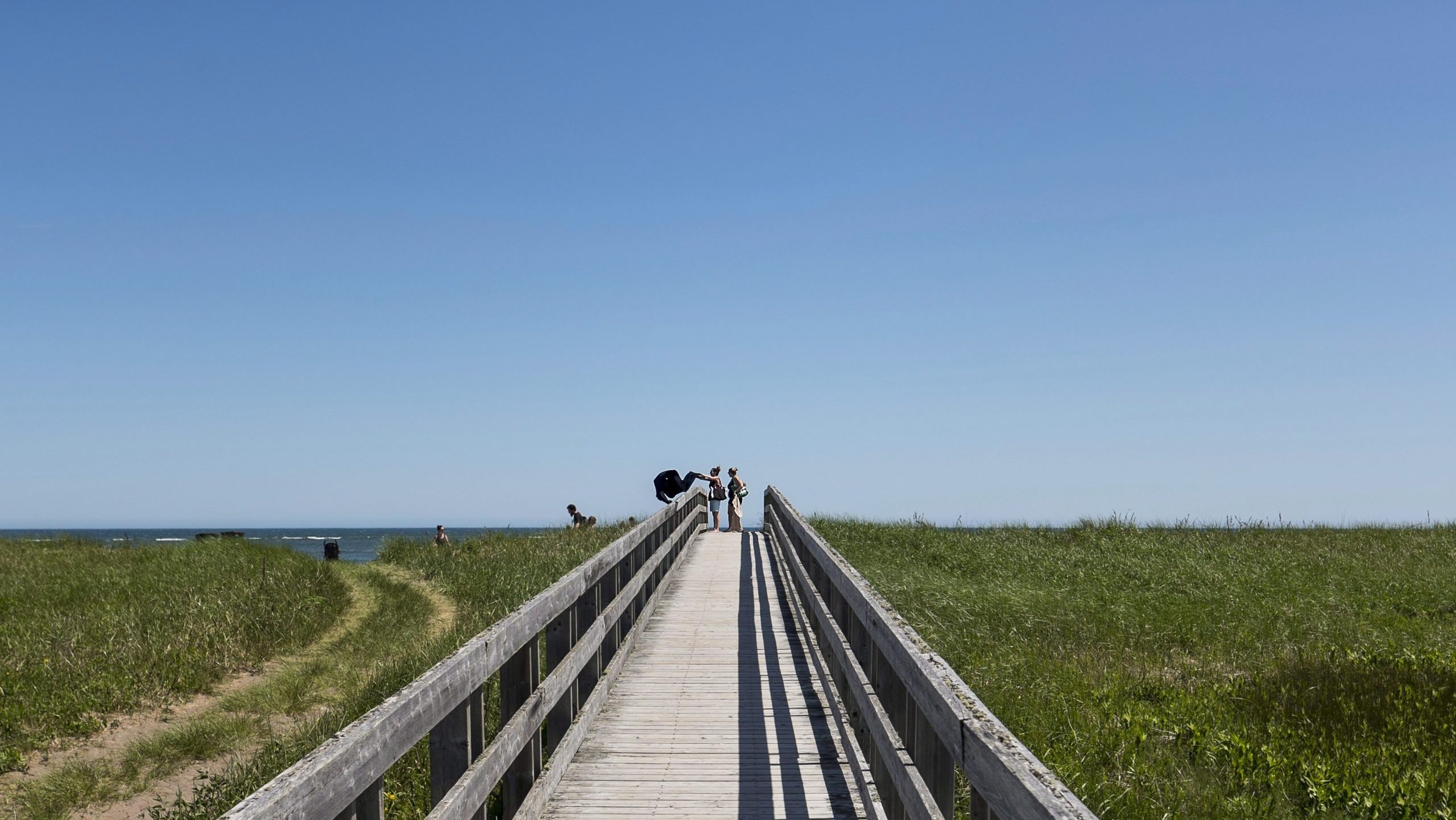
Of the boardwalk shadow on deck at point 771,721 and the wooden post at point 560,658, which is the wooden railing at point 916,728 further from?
the wooden post at point 560,658

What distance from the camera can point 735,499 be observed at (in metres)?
26.1

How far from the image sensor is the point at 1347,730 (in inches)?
355

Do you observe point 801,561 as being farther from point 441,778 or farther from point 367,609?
point 367,609

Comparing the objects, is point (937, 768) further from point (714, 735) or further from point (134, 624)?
point (134, 624)

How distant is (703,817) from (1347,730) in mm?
6701

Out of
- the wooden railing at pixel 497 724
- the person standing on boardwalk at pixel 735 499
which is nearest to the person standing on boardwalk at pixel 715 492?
the person standing on boardwalk at pixel 735 499

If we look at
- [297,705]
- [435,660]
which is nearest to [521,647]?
[435,660]

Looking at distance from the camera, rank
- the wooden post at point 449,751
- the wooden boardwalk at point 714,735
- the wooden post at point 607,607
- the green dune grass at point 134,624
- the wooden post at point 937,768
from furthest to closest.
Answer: the green dune grass at point 134,624 < the wooden post at point 607,607 < the wooden boardwalk at point 714,735 < the wooden post at point 449,751 < the wooden post at point 937,768

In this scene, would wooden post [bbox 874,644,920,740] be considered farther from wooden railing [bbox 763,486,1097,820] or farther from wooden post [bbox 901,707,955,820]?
wooden post [bbox 901,707,955,820]

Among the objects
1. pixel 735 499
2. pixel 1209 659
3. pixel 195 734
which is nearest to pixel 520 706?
pixel 195 734

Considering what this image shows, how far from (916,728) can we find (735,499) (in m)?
22.0

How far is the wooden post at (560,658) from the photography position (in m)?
5.82

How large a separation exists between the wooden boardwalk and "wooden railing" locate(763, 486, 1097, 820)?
0.35 m

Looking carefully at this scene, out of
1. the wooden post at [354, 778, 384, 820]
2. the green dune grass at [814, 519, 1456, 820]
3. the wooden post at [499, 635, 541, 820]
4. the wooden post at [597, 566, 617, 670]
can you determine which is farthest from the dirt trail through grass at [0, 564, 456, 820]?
the green dune grass at [814, 519, 1456, 820]
